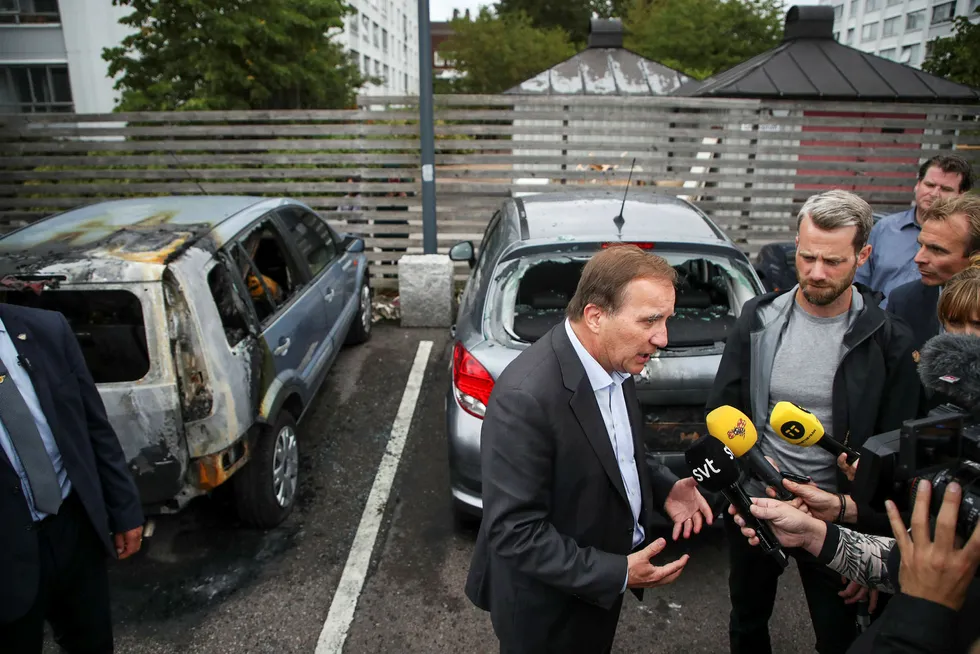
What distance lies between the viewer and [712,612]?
3.08 metres

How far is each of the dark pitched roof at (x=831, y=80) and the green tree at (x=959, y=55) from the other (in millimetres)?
287

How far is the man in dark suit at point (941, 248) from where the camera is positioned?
240 cm

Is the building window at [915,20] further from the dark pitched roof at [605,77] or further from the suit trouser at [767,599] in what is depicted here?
the suit trouser at [767,599]

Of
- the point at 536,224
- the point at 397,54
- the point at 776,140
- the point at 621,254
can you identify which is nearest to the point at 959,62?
→ the point at 776,140

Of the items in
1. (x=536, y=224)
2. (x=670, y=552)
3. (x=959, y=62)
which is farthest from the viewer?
(x=959, y=62)

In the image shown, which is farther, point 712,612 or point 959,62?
point 959,62

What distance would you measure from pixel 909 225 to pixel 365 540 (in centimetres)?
347

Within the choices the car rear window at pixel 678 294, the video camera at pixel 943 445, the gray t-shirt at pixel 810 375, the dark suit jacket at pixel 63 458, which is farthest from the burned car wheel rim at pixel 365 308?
the video camera at pixel 943 445

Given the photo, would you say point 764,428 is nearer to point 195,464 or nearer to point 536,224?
point 536,224

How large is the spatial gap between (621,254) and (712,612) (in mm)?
2224

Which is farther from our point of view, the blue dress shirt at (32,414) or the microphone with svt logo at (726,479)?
the blue dress shirt at (32,414)

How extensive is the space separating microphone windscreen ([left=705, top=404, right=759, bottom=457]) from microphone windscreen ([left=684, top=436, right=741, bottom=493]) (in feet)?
0.13

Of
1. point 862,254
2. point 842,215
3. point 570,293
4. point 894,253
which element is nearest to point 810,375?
point 862,254

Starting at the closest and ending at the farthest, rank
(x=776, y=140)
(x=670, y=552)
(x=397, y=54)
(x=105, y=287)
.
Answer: (x=105, y=287) < (x=670, y=552) < (x=776, y=140) < (x=397, y=54)
